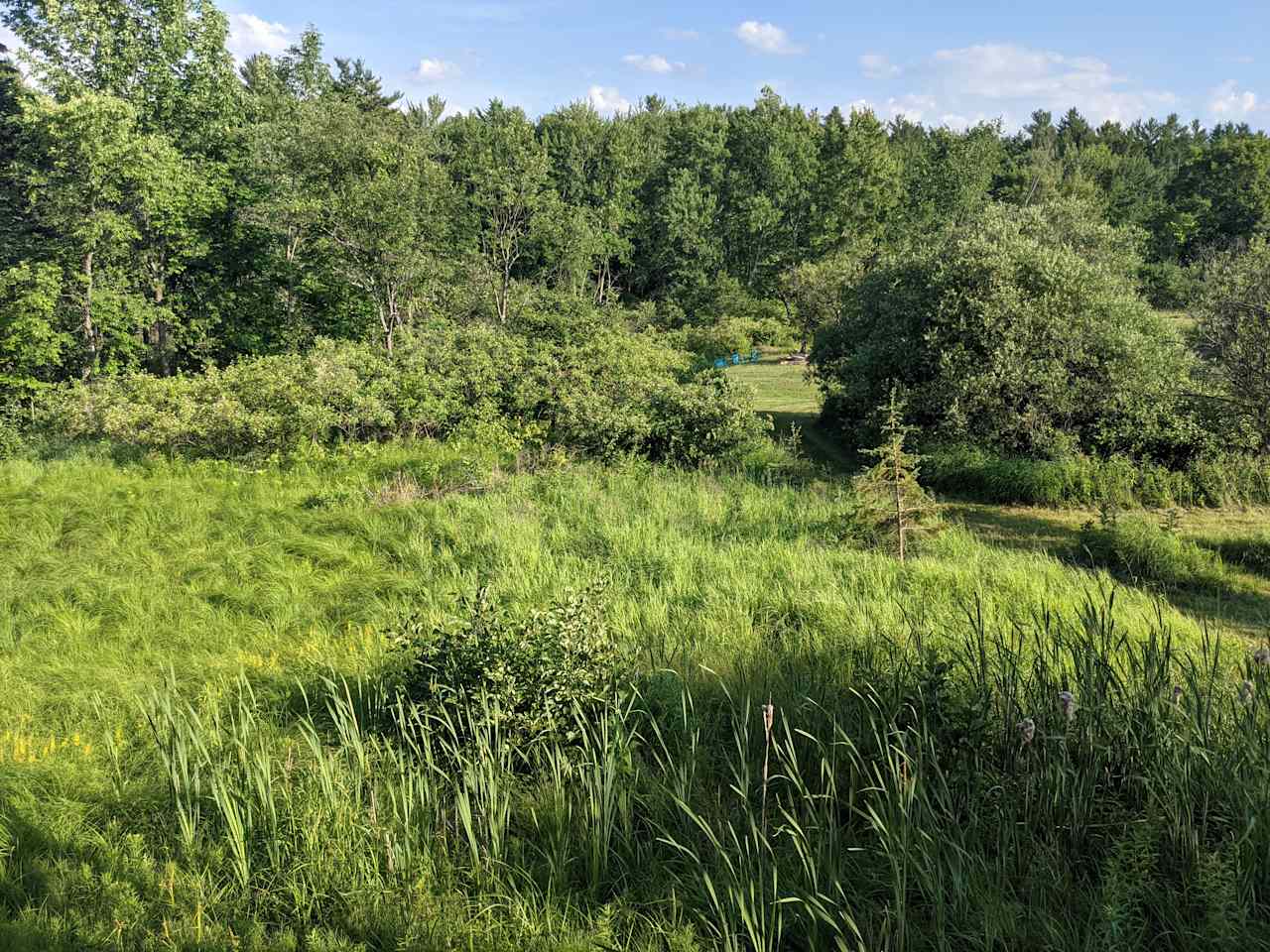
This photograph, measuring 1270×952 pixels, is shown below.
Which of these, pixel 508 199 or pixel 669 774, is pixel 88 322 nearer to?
pixel 508 199

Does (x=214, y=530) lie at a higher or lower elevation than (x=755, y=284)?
lower

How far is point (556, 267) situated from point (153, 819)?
34.2 m

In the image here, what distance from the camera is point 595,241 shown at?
39125 mm

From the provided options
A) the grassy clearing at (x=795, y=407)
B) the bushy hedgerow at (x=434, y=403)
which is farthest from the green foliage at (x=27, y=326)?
the grassy clearing at (x=795, y=407)

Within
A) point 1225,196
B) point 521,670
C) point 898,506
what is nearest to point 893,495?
point 898,506

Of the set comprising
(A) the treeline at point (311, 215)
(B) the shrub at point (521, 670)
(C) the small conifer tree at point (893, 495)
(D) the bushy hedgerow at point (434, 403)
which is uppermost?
(A) the treeline at point (311, 215)

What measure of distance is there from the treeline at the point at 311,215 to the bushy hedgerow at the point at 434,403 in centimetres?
500

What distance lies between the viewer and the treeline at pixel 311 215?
20.9 metres

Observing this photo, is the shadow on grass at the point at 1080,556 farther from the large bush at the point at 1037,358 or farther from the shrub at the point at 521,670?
the shrub at the point at 521,670

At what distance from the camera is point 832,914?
2.76 metres

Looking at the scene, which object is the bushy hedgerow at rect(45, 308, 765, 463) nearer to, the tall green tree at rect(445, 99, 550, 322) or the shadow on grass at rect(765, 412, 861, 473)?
the shadow on grass at rect(765, 412, 861, 473)

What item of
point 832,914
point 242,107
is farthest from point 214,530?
point 242,107

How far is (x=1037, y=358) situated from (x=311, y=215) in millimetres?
18081

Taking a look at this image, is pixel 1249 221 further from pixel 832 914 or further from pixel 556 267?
pixel 832 914
